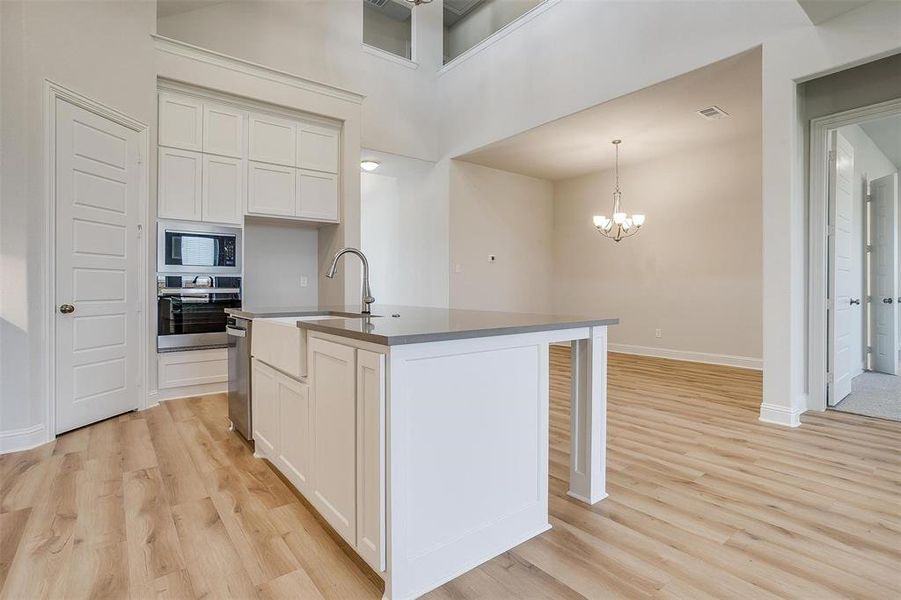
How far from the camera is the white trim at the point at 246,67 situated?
12.8 ft

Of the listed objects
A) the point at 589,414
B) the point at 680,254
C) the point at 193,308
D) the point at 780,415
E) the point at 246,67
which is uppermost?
the point at 246,67

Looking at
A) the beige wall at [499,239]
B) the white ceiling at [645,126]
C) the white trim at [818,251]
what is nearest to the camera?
the white trim at [818,251]

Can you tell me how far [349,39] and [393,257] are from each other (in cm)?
323

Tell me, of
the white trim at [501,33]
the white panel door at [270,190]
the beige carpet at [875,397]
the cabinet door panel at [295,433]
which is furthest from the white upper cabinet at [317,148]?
the beige carpet at [875,397]

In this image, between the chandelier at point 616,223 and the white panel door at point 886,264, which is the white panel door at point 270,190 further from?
the white panel door at point 886,264

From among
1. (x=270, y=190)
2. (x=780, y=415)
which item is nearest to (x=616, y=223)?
(x=780, y=415)

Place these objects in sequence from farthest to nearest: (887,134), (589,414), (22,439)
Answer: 1. (887,134)
2. (22,439)
3. (589,414)

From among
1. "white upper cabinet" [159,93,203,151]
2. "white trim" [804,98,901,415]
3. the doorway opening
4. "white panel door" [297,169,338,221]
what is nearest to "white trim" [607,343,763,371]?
the doorway opening

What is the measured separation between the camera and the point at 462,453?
1565 mm

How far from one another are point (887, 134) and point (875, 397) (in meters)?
3.13

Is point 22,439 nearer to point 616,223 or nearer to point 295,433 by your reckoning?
point 295,433

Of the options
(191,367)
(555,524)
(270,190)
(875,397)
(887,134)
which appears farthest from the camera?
(887,134)

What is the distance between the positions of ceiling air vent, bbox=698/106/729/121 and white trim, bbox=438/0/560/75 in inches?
77.4

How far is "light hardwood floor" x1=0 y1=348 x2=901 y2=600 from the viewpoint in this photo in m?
1.49
